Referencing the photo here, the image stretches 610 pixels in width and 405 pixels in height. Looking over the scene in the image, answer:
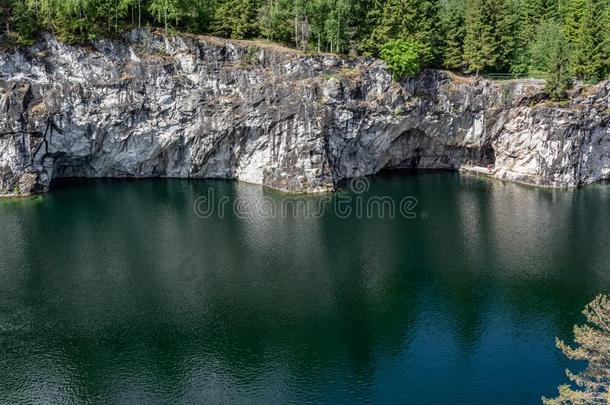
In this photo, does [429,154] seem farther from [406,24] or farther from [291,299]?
[291,299]

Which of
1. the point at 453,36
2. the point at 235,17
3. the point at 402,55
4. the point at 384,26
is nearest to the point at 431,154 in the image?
the point at 402,55

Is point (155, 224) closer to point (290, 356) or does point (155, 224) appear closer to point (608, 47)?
point (290, 356)

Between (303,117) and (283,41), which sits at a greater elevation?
(283,41)

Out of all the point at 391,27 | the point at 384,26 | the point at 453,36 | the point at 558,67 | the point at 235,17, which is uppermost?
the point at 235,17

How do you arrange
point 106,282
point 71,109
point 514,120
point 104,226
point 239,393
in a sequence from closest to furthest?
point 239,393, point 106,282, point 104,226, point 71,109, point 514,120

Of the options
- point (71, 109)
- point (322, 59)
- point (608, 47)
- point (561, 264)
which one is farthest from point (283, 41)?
point (561, 264)

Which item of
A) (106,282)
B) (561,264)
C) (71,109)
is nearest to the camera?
(106,282)

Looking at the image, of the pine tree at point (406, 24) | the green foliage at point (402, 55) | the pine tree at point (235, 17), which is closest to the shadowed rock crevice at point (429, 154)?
the green foliage at point (402, 55)
